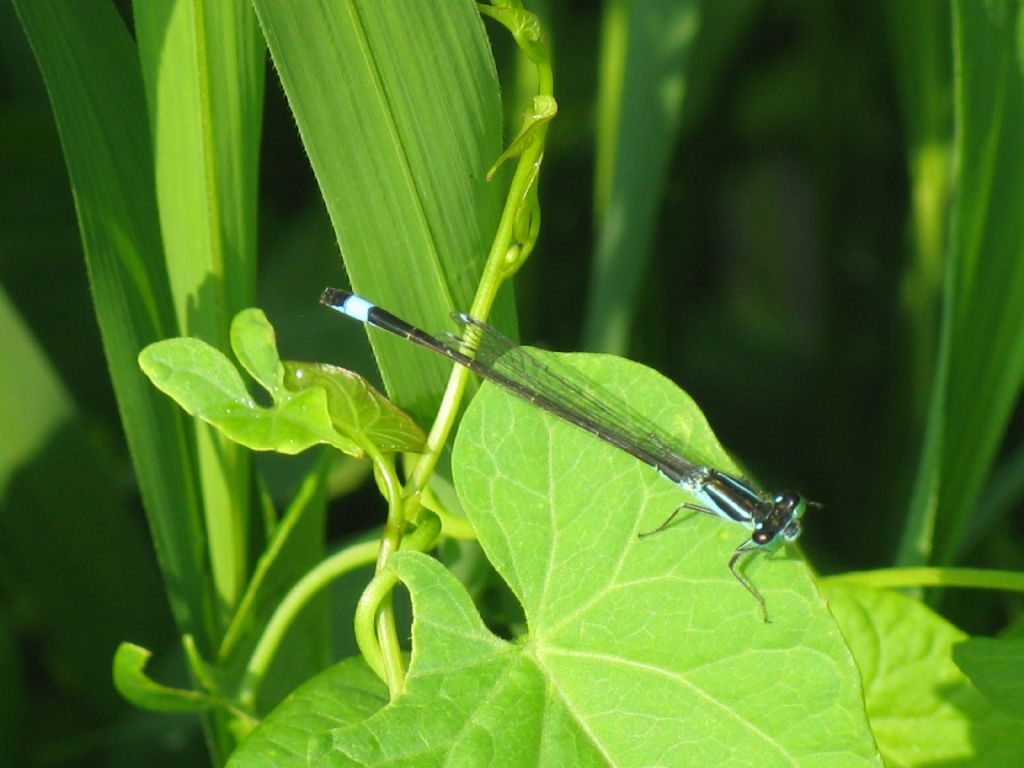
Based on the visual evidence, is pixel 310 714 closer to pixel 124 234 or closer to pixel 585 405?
pixel 585 405

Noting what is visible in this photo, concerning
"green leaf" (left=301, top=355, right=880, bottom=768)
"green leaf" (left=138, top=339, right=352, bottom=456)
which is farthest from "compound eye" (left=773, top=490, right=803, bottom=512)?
"green leaf" (left=138, top=339, right=352, bottom=456)

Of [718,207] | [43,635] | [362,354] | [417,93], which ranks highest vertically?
[417,93]

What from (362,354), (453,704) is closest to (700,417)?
(453,704)

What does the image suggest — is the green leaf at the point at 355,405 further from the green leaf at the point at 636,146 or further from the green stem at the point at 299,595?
the green leaf at the point at 636,146

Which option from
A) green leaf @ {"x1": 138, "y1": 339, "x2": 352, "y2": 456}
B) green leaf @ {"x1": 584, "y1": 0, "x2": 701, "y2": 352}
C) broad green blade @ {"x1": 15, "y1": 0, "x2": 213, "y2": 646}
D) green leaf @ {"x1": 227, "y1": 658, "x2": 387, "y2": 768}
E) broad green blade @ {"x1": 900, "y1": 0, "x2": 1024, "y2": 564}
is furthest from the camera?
green leaf @ {"x1": 584, "y1": 0, "x2": 701, "y2": 352}

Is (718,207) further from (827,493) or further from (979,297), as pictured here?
(979,297)

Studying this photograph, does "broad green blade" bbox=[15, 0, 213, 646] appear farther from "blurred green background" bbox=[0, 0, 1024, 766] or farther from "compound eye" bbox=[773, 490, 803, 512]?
"compound eye" bbox=[773, 490, 803, 512]

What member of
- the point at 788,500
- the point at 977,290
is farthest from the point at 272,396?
the point at 977,290
